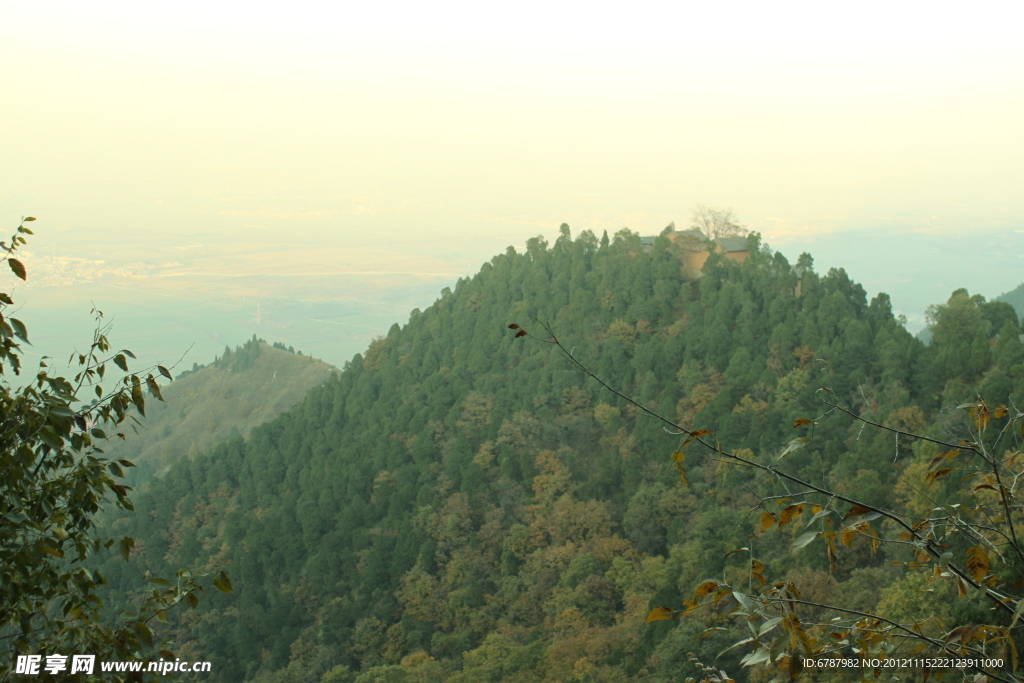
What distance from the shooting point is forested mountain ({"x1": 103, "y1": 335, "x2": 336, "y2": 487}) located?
97375 millimetres

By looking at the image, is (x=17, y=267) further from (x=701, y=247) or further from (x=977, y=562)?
(x=701, y=247)

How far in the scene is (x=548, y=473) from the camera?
160ft

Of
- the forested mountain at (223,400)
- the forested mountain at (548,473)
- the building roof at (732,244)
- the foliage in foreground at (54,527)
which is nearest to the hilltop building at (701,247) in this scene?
the building roof at (732,244)

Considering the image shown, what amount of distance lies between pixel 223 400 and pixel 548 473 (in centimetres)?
7193

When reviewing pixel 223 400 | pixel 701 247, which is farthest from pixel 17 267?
pixel 223 400

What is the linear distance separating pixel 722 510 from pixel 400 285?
353 feet

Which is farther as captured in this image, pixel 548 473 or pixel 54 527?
pixel 548 473

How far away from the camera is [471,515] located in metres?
48.5

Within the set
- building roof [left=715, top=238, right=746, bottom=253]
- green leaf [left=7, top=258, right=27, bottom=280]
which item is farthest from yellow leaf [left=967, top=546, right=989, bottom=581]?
building roof [left=715, top=238, right=746, bottom=253]

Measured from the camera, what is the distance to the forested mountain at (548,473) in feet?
116

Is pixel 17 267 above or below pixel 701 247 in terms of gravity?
below

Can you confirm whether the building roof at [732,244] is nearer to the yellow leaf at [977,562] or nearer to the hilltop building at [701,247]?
the hilltop building at [701,247]

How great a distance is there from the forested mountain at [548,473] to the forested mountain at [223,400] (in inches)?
1438

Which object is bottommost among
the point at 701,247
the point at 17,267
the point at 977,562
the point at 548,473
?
the point at 548,473
